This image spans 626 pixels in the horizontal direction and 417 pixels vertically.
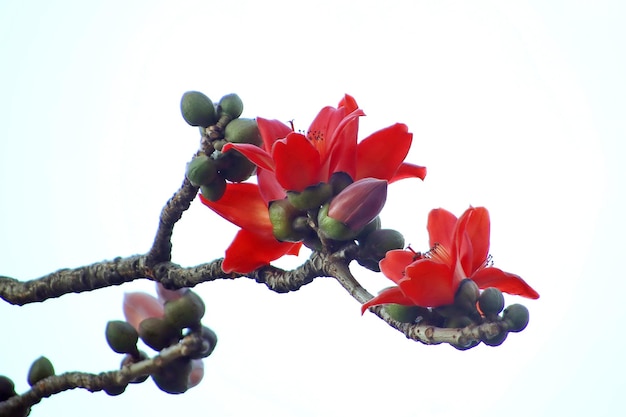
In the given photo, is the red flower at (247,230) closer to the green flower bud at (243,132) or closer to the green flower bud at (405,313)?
the green flower bud at (243,132)

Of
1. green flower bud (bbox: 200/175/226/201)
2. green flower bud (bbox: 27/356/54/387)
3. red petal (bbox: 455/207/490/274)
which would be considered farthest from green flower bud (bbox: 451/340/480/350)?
Result: green flower bud (bbox: 27/356/54/387)

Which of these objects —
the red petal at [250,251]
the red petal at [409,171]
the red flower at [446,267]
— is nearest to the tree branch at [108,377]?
the red petal at [250,251]

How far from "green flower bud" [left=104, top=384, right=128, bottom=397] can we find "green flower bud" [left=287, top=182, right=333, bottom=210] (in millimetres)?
272

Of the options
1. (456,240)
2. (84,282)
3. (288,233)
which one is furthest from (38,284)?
(456,240)

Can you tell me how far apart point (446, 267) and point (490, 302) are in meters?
0.05

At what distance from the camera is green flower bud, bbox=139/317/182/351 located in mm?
998

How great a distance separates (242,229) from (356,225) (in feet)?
0.55

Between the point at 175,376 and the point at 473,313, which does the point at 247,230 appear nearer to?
the point at 175,376

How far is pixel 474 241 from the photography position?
0.96m

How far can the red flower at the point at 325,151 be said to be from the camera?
94 centimetres

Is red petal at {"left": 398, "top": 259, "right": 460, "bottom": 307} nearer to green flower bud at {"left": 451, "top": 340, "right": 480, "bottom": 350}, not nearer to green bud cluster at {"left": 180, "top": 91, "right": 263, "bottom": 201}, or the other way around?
green flower bud at {"left": 451, "top": 340, "right": 480, "bottom": 350}

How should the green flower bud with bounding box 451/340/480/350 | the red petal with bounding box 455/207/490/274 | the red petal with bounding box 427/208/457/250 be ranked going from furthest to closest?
the red petal with bounding box 427/208/457/250 < the red petal with bounding box 455/207/490/274 < the green flower bud with bounding box 451/340/480/350

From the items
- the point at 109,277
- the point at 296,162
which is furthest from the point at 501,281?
the point at 109,277

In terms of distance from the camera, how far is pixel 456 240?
0.89 metres
